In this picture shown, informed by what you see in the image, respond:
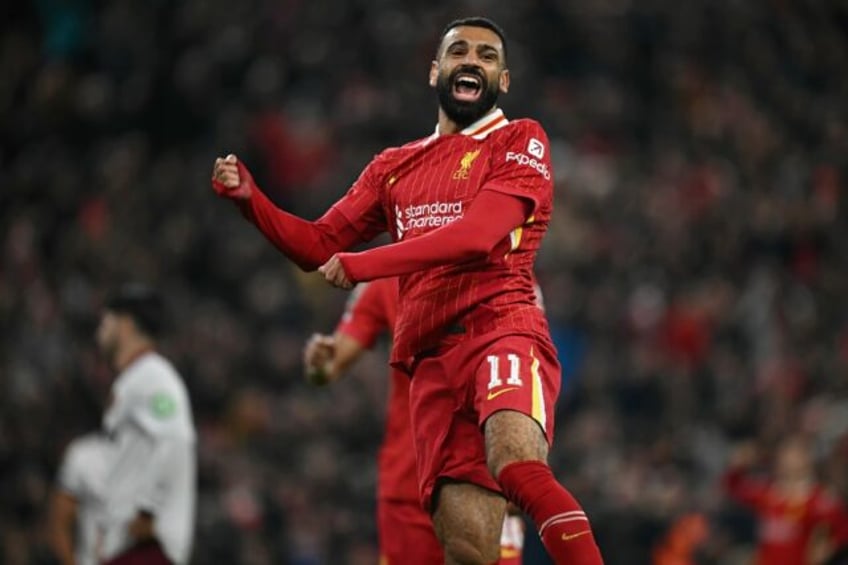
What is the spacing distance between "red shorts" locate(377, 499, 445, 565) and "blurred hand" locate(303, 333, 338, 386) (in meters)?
0.71

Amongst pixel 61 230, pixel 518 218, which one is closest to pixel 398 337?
pixel 518 218

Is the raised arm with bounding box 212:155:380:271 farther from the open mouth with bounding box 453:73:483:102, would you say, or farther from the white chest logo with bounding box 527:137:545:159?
the white chest logo with bounding box 527:137:545:159

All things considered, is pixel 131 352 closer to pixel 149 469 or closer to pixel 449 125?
pixel 149 469

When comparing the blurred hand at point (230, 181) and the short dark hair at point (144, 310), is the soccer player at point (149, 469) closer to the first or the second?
the short dark hair at point (144, 310)

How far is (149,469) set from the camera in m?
8.71

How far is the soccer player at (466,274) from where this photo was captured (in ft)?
20.5

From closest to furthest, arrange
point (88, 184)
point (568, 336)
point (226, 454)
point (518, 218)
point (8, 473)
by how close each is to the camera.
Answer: point (518, 218), point (8, 473), point (226, 454), point (568, 336), point (88, 184)

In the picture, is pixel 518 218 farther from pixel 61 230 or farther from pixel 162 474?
pixel 61 230

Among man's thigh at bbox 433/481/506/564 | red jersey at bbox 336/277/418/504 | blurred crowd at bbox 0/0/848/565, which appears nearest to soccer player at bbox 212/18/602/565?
man's thigh at bbox 433/481/506/564

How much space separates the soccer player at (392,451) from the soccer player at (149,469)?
36.6 inches

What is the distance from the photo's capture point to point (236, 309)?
51.8ft

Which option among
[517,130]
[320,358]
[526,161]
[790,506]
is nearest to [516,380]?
[526,161]

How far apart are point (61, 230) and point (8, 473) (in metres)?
4.04

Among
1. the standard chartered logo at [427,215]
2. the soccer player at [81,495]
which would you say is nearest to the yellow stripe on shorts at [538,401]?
the standard chartered logo at [427,215]
